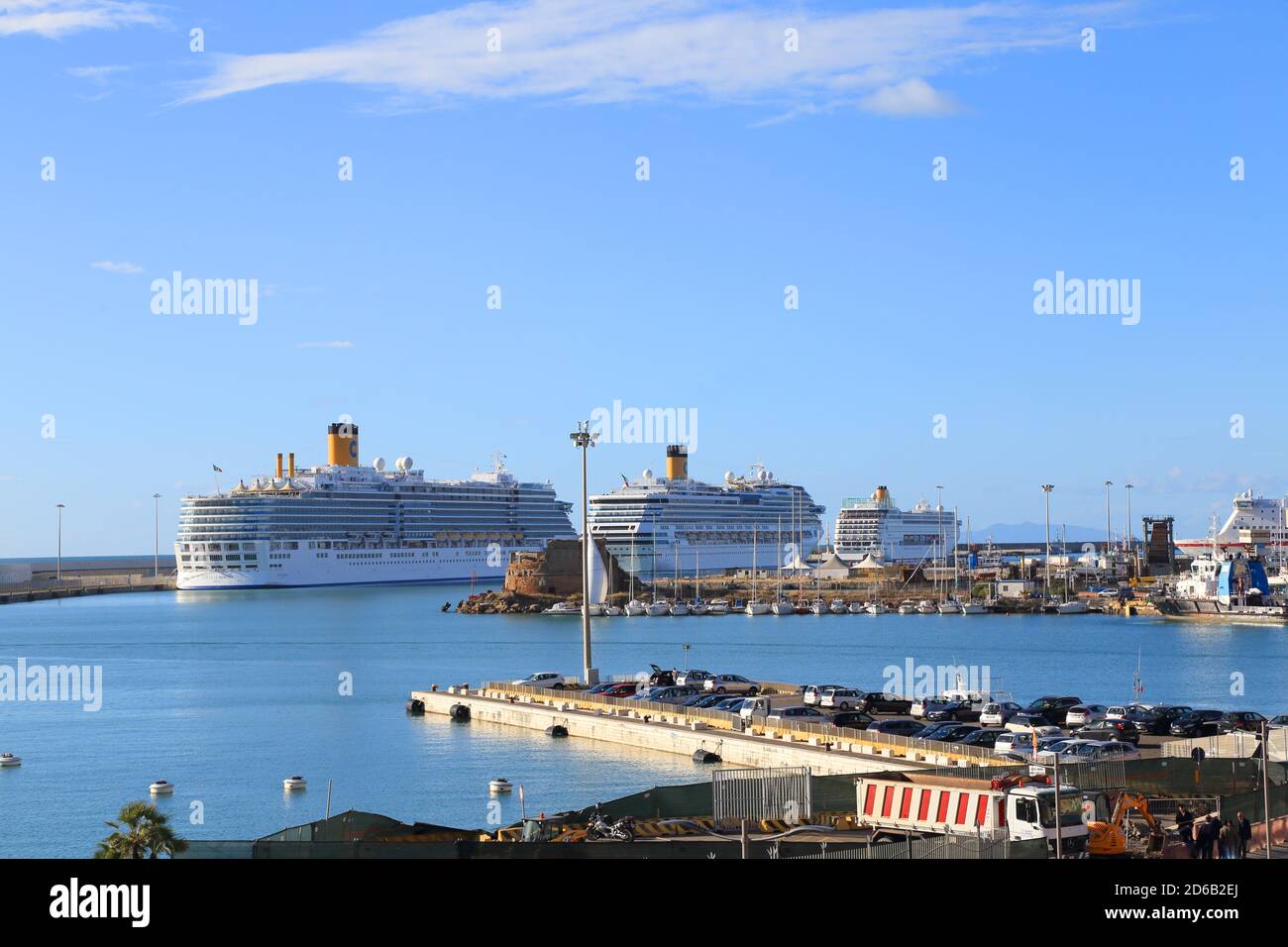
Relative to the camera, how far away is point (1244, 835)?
1252 centimetres

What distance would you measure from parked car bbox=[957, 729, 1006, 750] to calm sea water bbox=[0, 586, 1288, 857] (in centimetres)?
471

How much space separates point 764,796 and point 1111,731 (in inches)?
490

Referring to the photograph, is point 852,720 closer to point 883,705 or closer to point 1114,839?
point 883,705

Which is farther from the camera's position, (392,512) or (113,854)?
(392,512)

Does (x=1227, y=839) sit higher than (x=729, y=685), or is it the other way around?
(x=1227, y=839)

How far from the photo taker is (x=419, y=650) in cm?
5888

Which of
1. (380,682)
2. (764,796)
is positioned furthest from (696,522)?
(764,796)

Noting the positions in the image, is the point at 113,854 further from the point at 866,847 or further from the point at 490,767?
the point at 490,767

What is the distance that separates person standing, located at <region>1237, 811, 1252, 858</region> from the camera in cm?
1230

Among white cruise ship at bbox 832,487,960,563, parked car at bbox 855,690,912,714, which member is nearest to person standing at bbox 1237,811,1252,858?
parked car at bbox 855,690,912,714

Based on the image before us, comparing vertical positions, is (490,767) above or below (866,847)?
below

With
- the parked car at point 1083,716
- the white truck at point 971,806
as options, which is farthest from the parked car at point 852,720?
the white truck at point 971,806

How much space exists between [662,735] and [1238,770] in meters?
13.7
